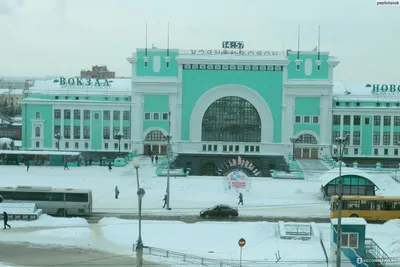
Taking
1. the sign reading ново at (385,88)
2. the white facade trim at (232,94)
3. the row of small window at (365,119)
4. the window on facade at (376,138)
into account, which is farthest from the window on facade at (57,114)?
the sign reading ново at (385,88)

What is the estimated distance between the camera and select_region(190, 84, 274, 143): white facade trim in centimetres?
7381

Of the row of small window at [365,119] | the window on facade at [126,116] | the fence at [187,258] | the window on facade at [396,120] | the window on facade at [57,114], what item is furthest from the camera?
the window on facade at [57,114]

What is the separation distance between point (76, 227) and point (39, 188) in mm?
5765

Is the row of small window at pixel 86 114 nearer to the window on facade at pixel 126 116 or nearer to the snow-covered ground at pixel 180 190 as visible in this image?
the window on facade at pixel 126 116

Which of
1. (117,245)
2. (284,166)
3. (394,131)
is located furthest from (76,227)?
(394,131)

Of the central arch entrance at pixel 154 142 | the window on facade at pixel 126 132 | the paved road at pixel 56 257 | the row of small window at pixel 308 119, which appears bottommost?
the paved road at pixel 56 257

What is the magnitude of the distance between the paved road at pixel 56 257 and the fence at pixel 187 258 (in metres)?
1.09

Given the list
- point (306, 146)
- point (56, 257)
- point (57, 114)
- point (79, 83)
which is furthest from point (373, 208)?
point (79, 83)

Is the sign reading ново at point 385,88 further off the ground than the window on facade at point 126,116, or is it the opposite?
the sign reading ново at point 385,88

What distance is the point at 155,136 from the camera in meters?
75.8

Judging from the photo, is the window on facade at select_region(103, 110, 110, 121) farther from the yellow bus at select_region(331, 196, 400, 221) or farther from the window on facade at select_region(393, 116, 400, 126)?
the yellow bus at select_region(331, 196, 400, 221)

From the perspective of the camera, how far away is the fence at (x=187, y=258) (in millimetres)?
29109

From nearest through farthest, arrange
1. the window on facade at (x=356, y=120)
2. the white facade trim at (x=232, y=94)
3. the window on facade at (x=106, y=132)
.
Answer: the white facade trim at (x=232, y=94) → the window on facade at (x=356, y=120) → the window on facade at (x=106, y=132)

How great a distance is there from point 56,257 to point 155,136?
4537 cm
